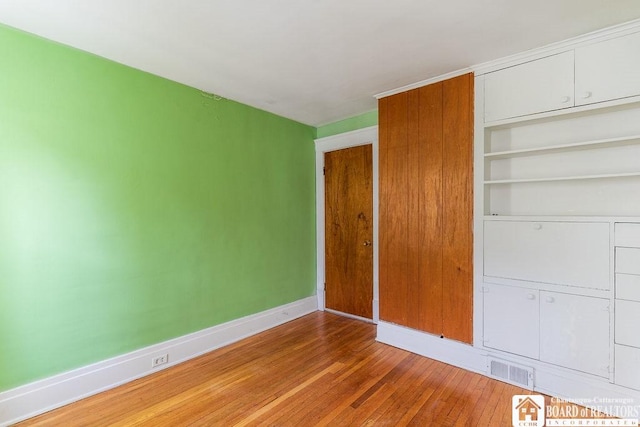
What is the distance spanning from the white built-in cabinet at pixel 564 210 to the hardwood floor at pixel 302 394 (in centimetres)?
54

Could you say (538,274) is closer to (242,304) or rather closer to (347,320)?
(347,320)

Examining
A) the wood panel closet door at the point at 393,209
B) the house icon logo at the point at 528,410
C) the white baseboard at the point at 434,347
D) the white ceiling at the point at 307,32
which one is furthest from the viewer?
the wood panel closet door at the point at 393,209

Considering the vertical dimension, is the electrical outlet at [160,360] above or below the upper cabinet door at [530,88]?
below

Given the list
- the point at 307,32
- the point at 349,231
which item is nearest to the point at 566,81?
the point at 307,32

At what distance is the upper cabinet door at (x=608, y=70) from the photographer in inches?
76.4

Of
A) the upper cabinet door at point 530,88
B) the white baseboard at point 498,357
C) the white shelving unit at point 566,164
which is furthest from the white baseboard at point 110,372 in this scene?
the upper cabinet door at point 530,88

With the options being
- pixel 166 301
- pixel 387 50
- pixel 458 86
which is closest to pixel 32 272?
pixel 166 301

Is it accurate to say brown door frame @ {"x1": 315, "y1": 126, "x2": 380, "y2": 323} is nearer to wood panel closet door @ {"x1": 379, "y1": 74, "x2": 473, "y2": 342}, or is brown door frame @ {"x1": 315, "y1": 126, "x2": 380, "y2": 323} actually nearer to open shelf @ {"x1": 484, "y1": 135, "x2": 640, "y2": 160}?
wood panel closet door @ {"x1": 379, "y1": 74, "x2": 473, "y2": 342}

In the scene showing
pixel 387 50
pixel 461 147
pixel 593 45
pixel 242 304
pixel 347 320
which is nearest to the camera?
pixel 593 45

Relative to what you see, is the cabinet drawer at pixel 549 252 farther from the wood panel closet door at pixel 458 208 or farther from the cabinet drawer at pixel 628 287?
the wood panel closet door at pixel 458 208

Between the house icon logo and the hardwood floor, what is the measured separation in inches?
2.0

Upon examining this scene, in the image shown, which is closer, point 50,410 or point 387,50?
point 50,410

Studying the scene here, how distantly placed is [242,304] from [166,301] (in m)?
0.82

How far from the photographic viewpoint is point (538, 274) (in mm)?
2264
